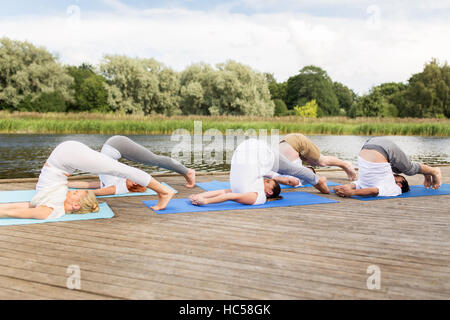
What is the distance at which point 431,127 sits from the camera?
2055 centimetres

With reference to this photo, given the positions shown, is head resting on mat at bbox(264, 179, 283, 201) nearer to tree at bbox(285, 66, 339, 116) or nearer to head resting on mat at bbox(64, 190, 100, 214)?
head resting on mat at bbox(64, 190, 100, 214)

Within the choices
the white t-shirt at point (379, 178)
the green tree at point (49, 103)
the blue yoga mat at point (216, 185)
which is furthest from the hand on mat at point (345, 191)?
the green tree at point (49, 103)

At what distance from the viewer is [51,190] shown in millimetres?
2889

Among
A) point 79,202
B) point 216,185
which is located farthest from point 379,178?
point 79,202

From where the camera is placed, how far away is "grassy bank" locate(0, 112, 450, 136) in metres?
18.0

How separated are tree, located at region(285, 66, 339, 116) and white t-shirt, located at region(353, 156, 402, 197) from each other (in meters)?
43.5

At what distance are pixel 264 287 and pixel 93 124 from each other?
17.5m

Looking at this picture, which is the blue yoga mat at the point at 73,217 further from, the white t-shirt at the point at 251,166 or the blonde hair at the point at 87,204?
the white t-shirt at the point at 251,166

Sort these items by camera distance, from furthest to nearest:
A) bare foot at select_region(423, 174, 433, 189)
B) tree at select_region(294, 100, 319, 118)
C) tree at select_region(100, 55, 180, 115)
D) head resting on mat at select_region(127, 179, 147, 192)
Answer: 1. tree at select_region(294, 100, 319, 118)
2. tree at select_region(100, 55, 180, 115)
3. bare foot at select_region(423, 174, 433, 189)
4. head resting on mat at select_region(127, 179, 147, 192)

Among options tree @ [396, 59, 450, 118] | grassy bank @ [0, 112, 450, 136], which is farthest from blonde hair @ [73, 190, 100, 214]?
tree @ [396, 59, 450, 118]

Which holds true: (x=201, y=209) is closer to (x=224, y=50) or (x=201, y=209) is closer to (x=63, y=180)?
(x=63, y=180)

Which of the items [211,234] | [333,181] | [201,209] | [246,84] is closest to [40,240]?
[211,234]

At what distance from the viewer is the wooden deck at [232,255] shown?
1.73 m

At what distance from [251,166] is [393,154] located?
66.4 inches
